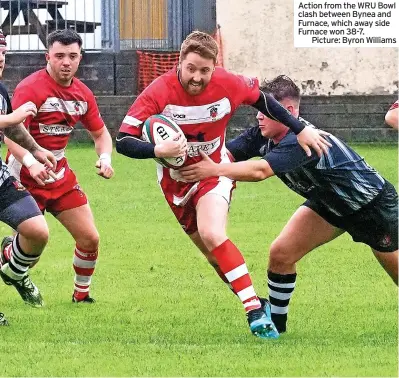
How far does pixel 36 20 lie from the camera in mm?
21516

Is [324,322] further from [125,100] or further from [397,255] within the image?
[125,100]

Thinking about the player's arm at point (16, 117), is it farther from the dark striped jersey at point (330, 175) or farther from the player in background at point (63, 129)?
the dark striped jersey at point (330, 175)

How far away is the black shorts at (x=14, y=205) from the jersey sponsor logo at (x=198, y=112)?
41.0 inches

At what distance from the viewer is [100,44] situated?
70.9 ft

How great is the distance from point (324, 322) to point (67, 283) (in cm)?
260

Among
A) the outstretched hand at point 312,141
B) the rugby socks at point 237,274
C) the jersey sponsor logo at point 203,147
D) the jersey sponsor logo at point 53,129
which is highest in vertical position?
the outstretched hand at point 312,141

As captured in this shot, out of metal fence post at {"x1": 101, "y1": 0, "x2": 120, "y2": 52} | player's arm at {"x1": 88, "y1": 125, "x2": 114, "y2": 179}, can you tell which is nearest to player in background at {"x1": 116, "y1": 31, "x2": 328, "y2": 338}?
player's arm at {"x1": 88, "y1": 125, "x2": 114, "y2": 179}

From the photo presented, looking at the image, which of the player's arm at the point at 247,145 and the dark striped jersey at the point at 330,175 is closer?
the dark striped jersey at the point at 330,175

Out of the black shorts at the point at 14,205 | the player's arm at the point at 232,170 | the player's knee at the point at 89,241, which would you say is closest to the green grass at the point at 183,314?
the player's knee at the point at 89,241

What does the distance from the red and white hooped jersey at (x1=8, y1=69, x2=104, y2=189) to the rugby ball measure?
1404 mm

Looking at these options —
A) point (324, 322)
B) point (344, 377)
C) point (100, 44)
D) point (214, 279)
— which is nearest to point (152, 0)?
point (100, 44)

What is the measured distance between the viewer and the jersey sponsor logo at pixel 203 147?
24.6 feet

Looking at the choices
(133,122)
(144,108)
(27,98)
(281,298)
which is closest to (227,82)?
(144,108)

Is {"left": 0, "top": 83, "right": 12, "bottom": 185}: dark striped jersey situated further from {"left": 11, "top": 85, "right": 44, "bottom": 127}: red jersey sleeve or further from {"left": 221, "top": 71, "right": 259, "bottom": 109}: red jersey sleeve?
{"left": 221, "top": 71, "right": 259, "bottom": 109}: red jersey sleeve
